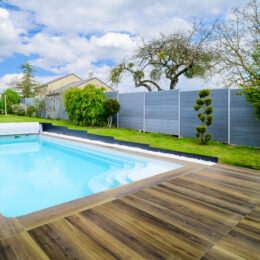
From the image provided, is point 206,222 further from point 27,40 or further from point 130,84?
point 27,40

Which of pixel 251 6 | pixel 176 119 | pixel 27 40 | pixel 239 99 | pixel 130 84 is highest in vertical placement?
pixel 27 40

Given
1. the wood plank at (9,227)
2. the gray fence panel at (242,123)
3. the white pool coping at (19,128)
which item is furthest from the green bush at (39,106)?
the wood plank at (9,227)

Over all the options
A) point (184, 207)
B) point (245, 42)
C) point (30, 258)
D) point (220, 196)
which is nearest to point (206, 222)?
point (184, 207)

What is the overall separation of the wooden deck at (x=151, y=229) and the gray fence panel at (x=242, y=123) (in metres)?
4.29

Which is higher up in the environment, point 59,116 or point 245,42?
point 245,42

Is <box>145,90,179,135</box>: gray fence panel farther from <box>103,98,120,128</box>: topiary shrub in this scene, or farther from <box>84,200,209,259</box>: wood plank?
<box>84,200,209,259</box>: wood plank

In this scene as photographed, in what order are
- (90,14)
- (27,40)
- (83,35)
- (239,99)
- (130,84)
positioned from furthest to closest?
(27,40)
(130,84)
(83,35)
(90,14)
(239,99)

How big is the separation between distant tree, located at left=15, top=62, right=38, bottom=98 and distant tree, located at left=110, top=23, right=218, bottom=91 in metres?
19.4

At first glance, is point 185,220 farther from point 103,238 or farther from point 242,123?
point 242,123

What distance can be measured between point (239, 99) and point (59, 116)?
12.5 meters

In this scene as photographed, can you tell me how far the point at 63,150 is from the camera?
7.10 m

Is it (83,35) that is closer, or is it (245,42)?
(245,42)

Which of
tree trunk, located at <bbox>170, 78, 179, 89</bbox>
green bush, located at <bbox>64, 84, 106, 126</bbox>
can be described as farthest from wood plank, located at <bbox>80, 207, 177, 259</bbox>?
tree trunk, located at <bbox>170, 78, 179, 89</bbox>

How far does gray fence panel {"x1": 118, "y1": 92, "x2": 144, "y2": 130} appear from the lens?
9.75m
